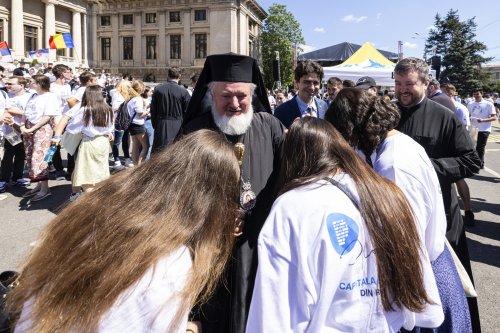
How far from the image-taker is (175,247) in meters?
1.23

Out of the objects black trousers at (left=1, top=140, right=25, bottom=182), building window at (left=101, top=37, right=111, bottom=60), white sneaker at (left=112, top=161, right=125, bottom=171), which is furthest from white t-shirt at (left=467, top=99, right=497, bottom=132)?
building window at (left=101, top=37, right=111, bottom=60)

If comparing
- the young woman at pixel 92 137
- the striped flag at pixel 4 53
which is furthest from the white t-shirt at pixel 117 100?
the striped flag at pixel 4 53

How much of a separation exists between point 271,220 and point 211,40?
5160 centimetres

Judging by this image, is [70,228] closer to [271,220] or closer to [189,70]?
[271,220]

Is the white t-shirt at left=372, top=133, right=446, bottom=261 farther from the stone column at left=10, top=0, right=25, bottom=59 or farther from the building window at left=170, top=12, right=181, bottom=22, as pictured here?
the building window at left=170, top=12, right=181, bottom=22

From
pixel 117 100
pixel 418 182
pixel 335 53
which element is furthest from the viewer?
pixel 335 53

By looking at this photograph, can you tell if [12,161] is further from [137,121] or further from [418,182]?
[418,182]

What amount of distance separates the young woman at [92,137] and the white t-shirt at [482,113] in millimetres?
8785

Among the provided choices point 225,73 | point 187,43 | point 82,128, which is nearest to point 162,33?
point 187,43

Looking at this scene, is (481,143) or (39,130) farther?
(481,143)

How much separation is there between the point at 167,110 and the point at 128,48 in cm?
5208

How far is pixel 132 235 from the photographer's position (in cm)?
123

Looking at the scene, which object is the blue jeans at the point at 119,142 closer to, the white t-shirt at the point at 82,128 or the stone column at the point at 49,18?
the white t-shirt at the point at 82,128

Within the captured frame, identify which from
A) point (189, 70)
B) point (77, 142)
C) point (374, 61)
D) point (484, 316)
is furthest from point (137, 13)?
point (484, 316)
